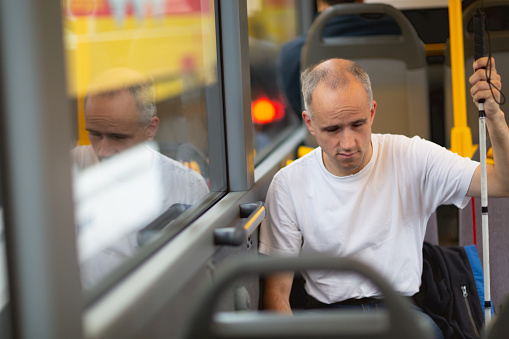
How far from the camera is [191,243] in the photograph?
1.68 m

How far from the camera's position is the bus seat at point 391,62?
329 cm

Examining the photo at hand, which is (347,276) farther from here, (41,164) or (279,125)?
(279,125)

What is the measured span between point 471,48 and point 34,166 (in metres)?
2.72

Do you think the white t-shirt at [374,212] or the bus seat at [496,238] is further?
the bus seat at [496,238]

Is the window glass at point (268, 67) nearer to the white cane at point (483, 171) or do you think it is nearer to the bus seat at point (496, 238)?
the bus seat at point (496, 238)

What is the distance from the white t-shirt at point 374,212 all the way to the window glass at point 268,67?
4.65 feet

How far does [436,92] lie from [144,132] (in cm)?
232

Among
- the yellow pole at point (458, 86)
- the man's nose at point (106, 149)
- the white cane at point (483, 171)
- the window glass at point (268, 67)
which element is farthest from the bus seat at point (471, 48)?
the man's nose at point (106, 149)

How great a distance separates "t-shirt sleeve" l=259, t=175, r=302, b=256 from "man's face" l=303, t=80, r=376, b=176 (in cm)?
24

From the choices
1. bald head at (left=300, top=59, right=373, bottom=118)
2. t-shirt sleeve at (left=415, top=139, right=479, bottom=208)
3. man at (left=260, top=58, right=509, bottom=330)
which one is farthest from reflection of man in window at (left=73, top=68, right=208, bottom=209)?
t-shirt sleeve at (left=415, top=139, right=479, bottom=208)

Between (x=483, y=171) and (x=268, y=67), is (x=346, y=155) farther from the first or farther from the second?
(x=268, y=67)

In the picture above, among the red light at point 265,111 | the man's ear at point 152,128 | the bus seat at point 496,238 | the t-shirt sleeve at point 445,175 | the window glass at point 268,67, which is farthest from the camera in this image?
the red light at point 265,111

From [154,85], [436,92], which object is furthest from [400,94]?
[154,85]

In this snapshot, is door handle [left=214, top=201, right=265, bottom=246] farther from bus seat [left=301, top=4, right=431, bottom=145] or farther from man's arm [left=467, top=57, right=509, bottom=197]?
bus seat [left=301, top=4, right=431, bottom=145]
